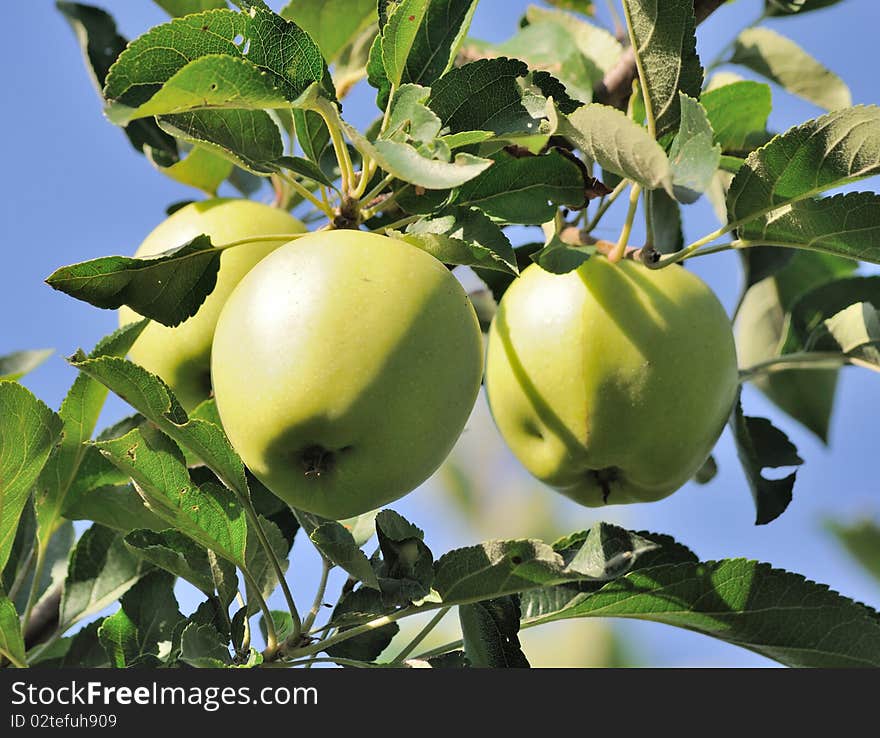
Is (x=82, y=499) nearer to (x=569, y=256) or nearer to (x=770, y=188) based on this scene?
(x=569, y=256)

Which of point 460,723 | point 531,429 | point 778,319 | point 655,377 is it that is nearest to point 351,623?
point 460,723

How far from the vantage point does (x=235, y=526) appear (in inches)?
45.0

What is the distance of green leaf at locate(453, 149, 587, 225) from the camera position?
111 cm

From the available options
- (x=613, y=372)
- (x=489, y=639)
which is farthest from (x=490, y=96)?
(x=489, y=639)

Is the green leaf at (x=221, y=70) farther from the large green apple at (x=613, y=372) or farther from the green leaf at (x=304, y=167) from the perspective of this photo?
the large green apple at (x=613, y=372)

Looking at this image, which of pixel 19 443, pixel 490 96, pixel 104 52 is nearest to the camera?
pixel 490 96

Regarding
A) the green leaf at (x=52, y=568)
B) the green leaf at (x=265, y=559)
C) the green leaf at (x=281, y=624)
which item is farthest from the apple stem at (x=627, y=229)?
the green leaf at (x=52, y=568)

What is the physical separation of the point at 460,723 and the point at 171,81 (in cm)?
69

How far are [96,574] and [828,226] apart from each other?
3.31 ft

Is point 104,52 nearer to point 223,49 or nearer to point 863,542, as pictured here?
point 223,49

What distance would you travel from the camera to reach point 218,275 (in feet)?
4.07

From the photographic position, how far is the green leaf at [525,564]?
1023mm

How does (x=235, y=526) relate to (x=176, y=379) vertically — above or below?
below

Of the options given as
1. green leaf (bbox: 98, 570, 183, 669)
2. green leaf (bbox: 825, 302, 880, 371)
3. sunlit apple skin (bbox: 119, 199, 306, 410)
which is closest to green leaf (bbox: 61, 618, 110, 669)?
green leaf (bbox: 98, 570, 183, 669)
